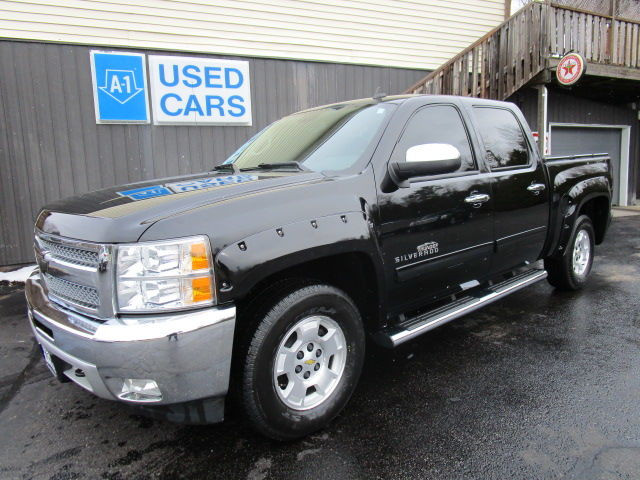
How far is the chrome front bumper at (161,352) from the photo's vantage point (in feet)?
6.22

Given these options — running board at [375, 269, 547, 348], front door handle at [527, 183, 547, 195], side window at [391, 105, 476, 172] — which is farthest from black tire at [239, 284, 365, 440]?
front door handle at [527, 183, 547, 195]

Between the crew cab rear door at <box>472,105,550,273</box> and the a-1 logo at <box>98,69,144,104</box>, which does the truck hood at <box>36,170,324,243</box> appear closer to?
the crew cab rear door at <box>472,105,550,273</box>

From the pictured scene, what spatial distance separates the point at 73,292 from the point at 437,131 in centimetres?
254

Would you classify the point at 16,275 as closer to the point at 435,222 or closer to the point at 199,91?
the point at 199,91

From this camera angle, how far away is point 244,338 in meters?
2.17

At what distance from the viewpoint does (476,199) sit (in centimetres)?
326

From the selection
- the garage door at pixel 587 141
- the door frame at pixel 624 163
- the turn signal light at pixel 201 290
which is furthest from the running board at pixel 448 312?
the door frame at pixel 624 163

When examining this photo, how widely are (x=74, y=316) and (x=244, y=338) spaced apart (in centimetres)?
83

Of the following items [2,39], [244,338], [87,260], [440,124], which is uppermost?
[2,39]

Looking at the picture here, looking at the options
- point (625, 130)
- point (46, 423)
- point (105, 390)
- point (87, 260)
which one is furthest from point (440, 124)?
point (625, 130)

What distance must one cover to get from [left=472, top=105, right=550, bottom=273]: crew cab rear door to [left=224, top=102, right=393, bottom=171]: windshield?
109 cm

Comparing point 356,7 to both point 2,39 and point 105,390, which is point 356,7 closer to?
point 2,39

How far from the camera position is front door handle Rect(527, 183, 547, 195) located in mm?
3852

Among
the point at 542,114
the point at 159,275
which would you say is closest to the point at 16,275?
the point at 159,275
